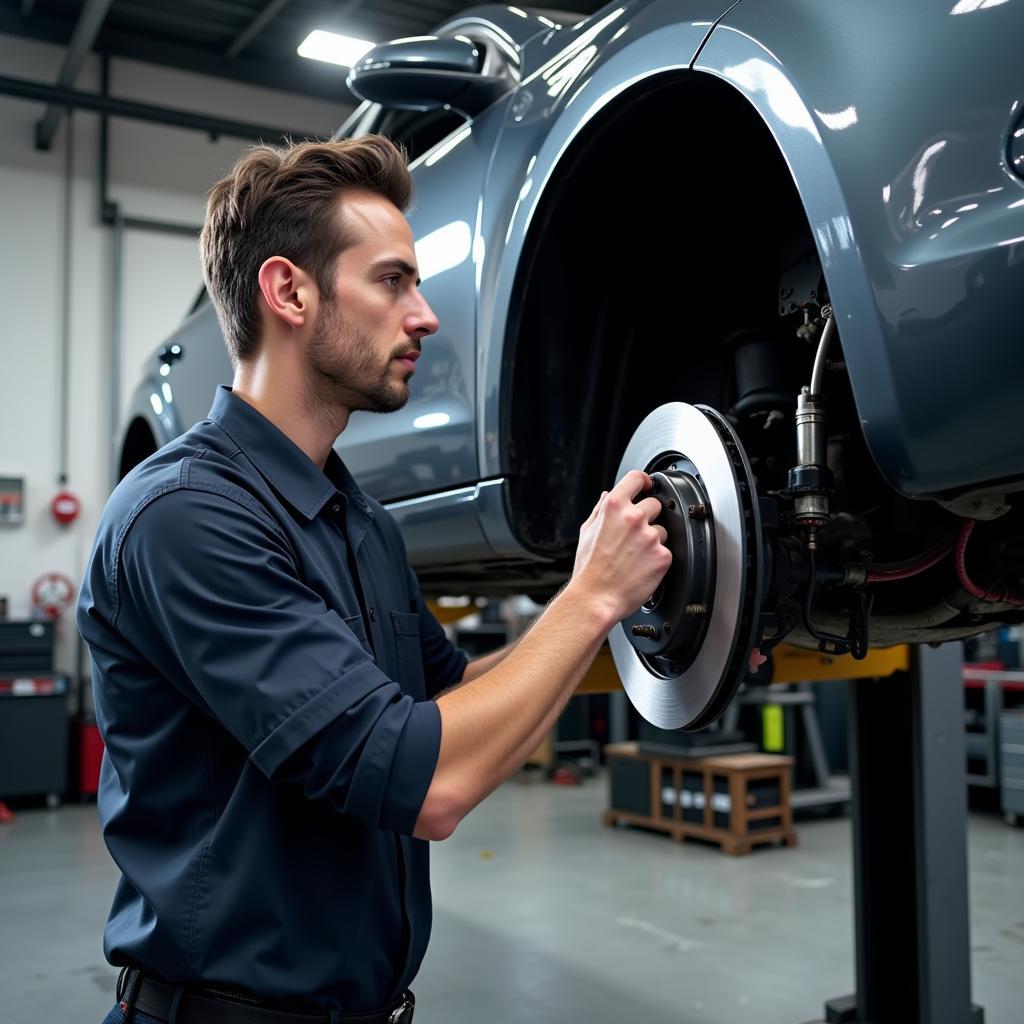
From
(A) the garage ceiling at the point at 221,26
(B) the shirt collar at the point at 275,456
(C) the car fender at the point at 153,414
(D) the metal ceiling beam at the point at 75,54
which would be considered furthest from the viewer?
(A) the garage ceiling at the point at 221,26

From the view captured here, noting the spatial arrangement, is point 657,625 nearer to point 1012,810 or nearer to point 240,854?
point 240,854

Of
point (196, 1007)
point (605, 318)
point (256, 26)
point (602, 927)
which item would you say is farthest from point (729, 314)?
point (256, 26)

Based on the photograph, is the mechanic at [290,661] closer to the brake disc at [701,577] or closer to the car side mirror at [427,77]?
the brake disc at [701,577]

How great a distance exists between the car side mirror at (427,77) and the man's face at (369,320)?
1.53 ft

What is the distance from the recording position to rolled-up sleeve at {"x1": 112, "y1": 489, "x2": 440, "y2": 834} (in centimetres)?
78

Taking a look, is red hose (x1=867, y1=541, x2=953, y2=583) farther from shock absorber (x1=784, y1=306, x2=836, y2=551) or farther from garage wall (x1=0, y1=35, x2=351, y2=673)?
garage wall (x1=0, y1=35, x2=351, y2=673)

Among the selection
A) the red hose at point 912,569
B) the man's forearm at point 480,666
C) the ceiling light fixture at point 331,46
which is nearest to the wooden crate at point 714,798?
the man's forearm at point 480,666

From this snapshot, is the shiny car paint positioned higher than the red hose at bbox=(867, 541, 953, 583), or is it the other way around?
the shiny car paint

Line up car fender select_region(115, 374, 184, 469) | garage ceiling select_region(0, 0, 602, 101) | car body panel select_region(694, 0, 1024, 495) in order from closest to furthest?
car body panel select_region(694, 0, 1024, 495), car fender select_region(115, 374, 184, 469), garage ceiling select_region(0, 0, 602, 101)

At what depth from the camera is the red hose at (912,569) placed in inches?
41.4

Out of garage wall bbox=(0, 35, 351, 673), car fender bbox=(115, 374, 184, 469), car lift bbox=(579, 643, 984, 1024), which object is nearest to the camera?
car lift bbox=(579, 643, 984, 1024)

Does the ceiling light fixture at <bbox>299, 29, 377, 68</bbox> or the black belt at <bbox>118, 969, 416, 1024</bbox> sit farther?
the ceiling light fixture at <bbox>299, 29, 377, 68</bbox>

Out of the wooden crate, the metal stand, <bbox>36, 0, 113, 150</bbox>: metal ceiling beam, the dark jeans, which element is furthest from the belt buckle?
<bbox>36, 0, 113, 150</bbox>: metal ceiling beam

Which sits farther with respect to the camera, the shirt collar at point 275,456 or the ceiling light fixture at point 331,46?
the ceiling light fixture at point 331,46
